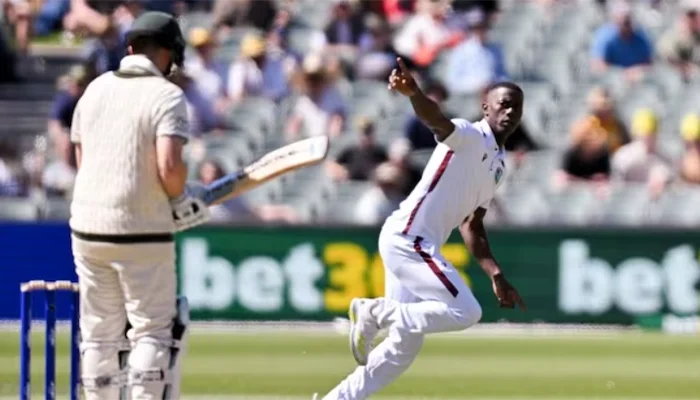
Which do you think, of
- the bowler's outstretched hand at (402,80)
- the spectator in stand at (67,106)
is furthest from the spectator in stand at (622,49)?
the bowler's outstretched hand at (402,80)

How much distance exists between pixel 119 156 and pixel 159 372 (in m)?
0.81

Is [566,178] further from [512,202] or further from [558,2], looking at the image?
[558,2]

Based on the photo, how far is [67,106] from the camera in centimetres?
1471

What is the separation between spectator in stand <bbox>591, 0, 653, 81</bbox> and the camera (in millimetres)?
15703

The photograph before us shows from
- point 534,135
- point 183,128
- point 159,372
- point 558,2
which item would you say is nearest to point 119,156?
point 183,128

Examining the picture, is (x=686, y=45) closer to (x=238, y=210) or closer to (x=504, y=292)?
(x=238, y=210)

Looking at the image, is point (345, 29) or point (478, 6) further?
point (478, 6)

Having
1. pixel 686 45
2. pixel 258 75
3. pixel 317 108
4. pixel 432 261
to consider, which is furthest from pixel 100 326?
pixel 686 45

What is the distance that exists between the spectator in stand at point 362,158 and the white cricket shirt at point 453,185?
6510 mm

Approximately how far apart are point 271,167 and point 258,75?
8.84 meters

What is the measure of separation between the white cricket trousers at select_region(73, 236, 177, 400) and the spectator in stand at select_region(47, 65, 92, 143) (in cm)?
824

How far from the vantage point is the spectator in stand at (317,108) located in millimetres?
14742

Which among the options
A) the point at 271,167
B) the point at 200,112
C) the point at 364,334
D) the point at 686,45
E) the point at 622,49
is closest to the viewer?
the point at 271,167

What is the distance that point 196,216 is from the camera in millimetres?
6238
